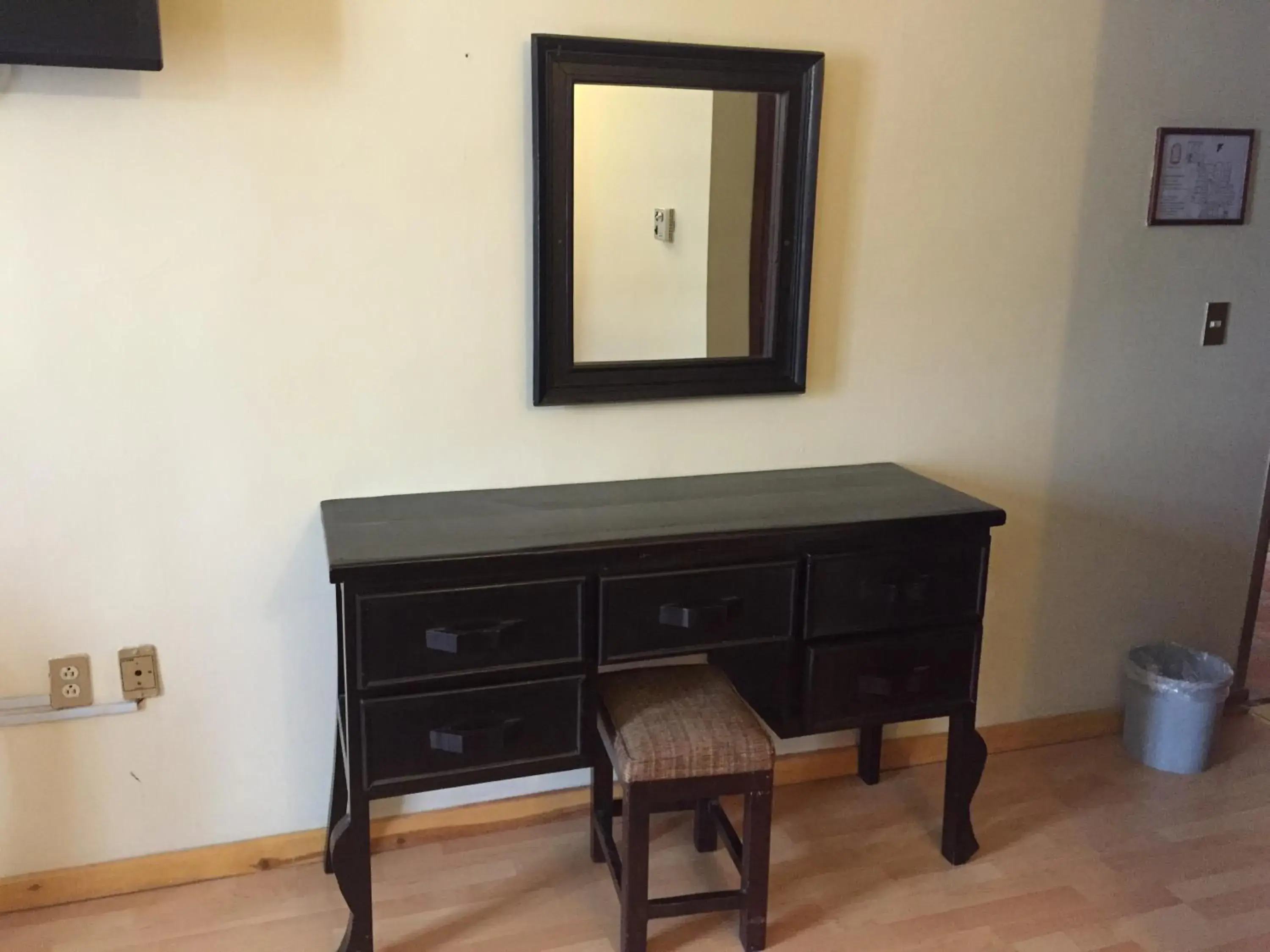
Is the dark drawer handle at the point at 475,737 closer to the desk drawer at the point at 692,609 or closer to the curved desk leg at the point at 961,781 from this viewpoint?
the desk drawer at the point at 692,609

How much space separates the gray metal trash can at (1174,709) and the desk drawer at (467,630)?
5.34ft

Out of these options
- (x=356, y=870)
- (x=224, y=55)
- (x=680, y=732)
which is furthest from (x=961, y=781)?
(x=224, y=55)

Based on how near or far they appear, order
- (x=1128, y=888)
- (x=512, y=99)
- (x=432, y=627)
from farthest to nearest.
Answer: (x=1128, y=888) → (x=512, y=99) → (x=432, y=627)

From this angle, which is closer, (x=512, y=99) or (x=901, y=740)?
(x=512, y=99)

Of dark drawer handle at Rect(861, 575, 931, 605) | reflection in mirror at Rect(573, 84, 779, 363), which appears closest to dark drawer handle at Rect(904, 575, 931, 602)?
dark drawer handle at Rect(861, 575, 931, 605)

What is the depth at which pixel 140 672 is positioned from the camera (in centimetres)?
206

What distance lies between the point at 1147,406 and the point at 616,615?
159 centimetres

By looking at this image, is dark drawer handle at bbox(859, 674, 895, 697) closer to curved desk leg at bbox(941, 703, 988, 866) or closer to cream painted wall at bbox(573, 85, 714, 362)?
curved desk leg at bbox(941, 703, 988, 866)

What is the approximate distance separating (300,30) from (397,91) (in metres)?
0.19

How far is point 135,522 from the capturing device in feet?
6.57

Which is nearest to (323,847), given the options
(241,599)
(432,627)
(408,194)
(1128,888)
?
(241,599)

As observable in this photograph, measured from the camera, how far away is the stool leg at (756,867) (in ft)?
6.30

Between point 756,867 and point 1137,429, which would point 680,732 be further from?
point 1137,429

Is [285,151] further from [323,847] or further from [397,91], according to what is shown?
[323,847]
